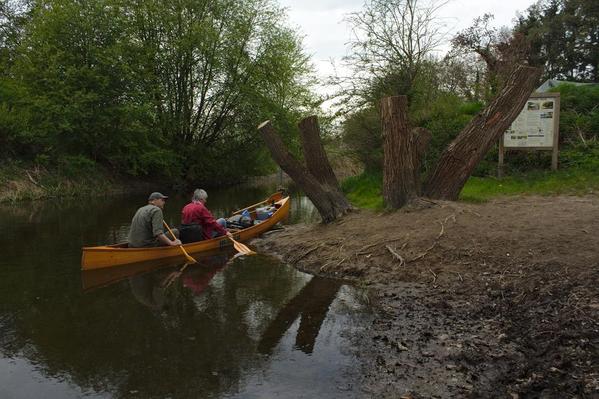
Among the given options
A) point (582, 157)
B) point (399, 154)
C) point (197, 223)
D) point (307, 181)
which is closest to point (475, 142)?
point (399, 154)

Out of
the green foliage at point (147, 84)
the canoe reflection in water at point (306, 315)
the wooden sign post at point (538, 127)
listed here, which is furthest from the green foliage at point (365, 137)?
the green foliage at point (147, 84)

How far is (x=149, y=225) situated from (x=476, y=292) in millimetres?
6109

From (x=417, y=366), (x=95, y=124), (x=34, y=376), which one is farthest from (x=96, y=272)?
(x=95, y=124)

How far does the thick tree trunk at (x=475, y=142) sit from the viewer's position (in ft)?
34.1

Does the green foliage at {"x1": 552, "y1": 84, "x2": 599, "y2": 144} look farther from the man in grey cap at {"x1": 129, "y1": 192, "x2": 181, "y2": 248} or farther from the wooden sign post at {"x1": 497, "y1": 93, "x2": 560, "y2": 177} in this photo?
the man in grey cap at {"x1": 129, "y1": 192, "x2": 181, "y2": 248}

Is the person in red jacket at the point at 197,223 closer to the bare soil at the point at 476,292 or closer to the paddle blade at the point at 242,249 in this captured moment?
the paddle blade at the point at 242,249

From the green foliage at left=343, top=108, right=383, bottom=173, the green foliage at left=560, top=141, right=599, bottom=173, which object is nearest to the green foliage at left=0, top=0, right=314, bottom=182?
the green foliage at left=343, top=108, right=383, bottom=173

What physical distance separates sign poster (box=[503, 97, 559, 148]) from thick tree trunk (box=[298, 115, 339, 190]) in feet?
15.6

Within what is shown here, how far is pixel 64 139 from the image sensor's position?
23828mm

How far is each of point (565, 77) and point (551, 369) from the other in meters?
38.8

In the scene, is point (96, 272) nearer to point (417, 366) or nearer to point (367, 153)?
point (417, 366)

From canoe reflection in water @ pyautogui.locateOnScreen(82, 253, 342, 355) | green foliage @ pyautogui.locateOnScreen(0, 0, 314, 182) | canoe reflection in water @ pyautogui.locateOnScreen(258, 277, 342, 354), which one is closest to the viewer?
canoe reflection in water @ pyautogui.locateOnScreen(258, 277, 342, 354)

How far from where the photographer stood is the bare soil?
14.5 ft

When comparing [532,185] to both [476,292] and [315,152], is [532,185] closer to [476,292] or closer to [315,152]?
[315,152]
